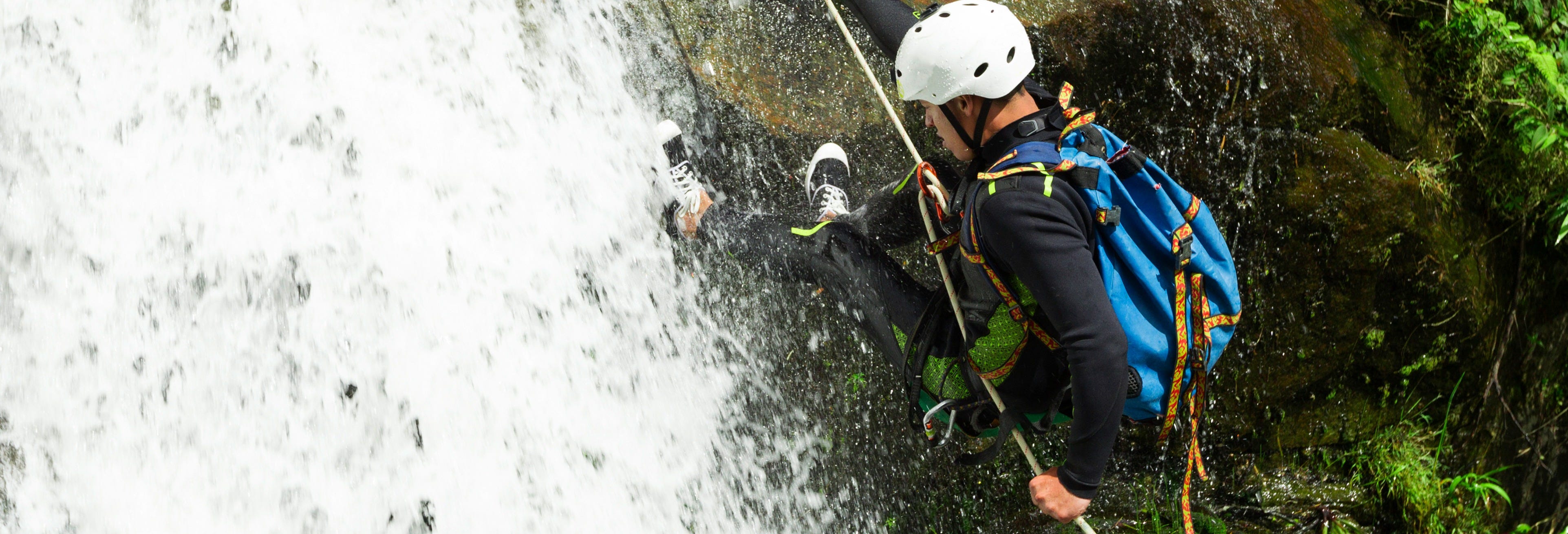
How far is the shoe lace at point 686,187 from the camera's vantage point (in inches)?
128

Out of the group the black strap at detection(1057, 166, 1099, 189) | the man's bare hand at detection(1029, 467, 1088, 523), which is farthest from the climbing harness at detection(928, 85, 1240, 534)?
the man's bare hand at detection(1029, 467, 1088, 523)

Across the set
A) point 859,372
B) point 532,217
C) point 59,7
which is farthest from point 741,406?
point 59,7

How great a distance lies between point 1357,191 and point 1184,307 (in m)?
2.20

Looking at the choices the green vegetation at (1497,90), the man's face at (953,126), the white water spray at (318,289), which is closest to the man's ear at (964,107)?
the man's face at (953,126)

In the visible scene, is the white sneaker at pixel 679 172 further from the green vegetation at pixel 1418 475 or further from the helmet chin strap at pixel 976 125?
the green vegetation at pixel 1418 475

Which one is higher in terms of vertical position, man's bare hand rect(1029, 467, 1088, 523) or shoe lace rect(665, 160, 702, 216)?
shoe lace rect(665, 160, 702, 216)

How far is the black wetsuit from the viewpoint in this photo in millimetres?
1950

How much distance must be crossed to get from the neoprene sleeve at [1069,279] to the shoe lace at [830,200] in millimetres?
1427

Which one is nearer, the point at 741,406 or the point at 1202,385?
the point at 1202,385

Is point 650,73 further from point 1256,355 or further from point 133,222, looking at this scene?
point 1256,355

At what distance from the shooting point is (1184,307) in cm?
225

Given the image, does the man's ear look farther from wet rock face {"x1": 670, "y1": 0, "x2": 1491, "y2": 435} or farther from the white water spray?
wet rock face {"x1": 670, "y1": 0, "x2": 1491, "y2": 435}

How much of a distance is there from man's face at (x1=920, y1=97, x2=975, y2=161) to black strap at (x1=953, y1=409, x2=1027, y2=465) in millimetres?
717

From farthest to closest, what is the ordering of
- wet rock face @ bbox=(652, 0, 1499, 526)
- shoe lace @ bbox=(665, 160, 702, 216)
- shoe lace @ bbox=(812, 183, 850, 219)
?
1. wet rock face @ bbox=(652, 0, 1499, 526)
2. shoe lace @ bbox=(812, 183, 850, 219)
3. shoe lace @ bbox=(665, 160, 702, 216)
